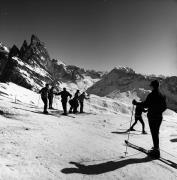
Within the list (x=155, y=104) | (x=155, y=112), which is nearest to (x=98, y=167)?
(x=155, y=112)

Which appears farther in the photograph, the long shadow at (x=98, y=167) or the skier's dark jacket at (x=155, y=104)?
the skier's dark jacket at (x=155, y=104)

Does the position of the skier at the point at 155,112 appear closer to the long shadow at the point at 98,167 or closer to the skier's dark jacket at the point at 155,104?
the skier's dark jacket at the point at 155,104

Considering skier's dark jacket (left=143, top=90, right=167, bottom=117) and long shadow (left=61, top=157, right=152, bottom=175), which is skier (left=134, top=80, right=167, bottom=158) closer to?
skier's dark jacket (left=143, top=90, right=167, bottom=117)

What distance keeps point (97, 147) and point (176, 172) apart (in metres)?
2.63

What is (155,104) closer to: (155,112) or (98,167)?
(155,112)

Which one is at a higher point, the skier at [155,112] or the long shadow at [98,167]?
the skier at [155,112]

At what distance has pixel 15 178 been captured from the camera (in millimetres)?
4590

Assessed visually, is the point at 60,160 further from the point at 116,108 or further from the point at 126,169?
the point at 116,108

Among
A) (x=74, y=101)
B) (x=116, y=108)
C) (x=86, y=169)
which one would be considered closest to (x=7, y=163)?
(x=86, y=169)

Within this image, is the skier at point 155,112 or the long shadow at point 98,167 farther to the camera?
the skier at point 155,112

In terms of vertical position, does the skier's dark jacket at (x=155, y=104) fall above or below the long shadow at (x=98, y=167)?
above

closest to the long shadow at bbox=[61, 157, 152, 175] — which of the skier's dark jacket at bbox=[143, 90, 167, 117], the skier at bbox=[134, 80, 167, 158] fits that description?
the skier at bbox=[134, 80, 167, 158]

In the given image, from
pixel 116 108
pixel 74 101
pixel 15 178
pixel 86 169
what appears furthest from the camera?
pixel 116 108

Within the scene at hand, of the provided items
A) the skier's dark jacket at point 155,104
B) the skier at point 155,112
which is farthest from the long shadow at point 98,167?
the skier's dark jacket at point 155,104
